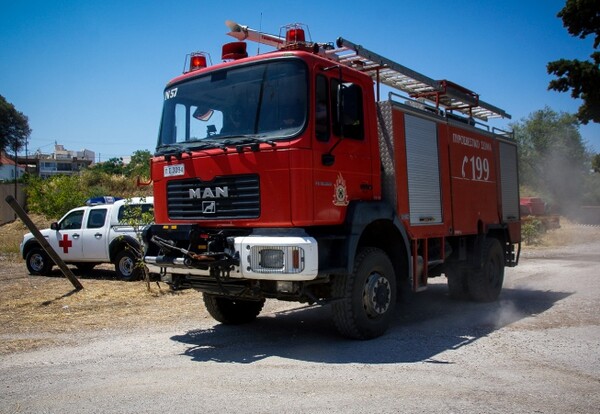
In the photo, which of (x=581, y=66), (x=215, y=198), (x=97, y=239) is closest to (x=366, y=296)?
(x=215, y=198)

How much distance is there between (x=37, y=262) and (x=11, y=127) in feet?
189

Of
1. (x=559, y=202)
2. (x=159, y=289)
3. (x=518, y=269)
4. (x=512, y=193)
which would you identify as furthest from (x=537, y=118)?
(x=159, y=289)

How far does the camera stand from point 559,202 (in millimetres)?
45812

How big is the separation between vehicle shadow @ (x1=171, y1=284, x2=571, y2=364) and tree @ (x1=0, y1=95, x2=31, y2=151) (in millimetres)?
64298

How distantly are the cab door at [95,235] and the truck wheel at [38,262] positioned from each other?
5.98 feet

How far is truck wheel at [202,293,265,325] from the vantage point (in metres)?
7.68

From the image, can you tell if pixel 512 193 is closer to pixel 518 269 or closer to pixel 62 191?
pixel 518 269

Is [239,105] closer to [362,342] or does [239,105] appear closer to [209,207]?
[209,207]

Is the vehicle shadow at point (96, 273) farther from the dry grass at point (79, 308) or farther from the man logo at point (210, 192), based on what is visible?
the man logo at point (210, 192)

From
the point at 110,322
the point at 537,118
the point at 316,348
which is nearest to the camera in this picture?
the point at 316,348

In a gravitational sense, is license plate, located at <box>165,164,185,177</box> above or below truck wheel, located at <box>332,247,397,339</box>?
above

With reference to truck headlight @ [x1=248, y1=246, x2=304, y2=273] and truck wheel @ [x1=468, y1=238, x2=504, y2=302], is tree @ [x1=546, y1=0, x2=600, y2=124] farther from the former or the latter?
truck headlight @ [x1=248, y1=246, x2=304, y2=273]

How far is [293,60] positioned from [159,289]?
6.51 metres

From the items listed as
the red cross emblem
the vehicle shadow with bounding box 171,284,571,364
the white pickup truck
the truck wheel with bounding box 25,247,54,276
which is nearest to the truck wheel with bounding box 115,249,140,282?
the white pickup truck
